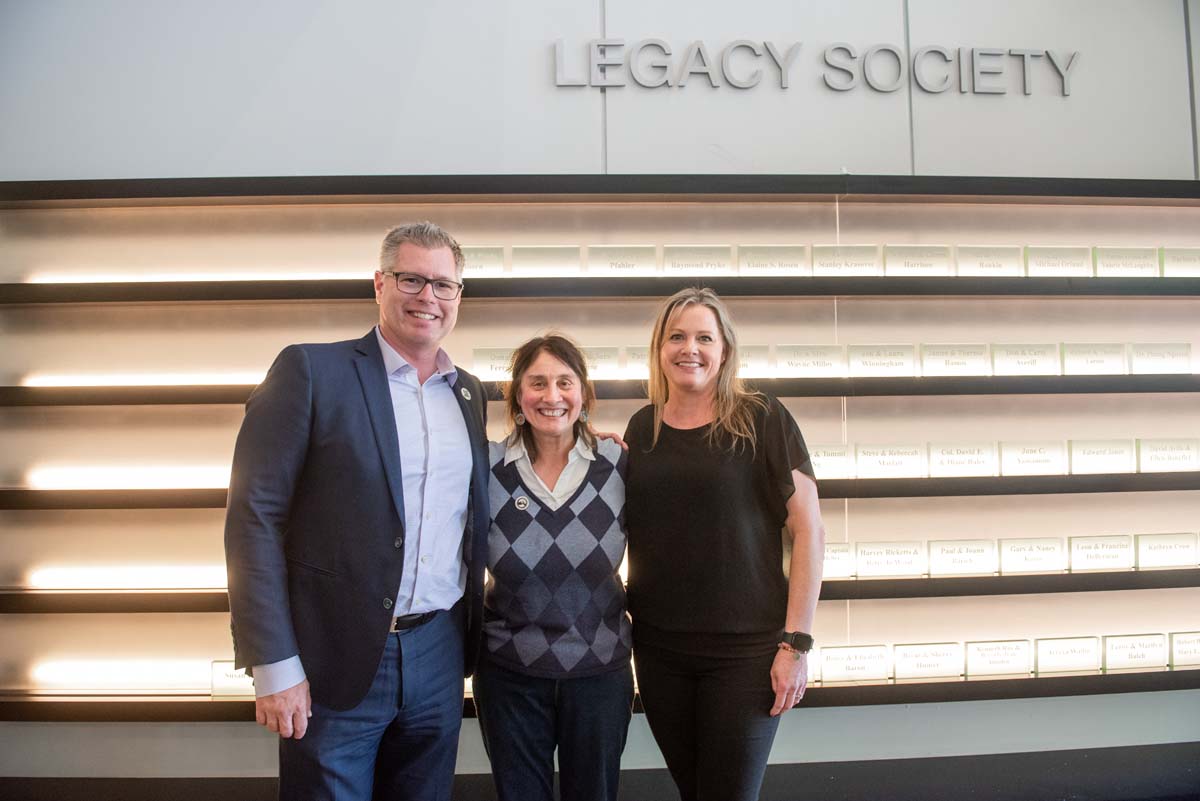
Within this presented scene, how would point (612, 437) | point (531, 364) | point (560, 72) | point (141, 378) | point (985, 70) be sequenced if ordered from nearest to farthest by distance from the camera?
1. point (531, 364)
2. point (612, 437)
3. point (141, 378)
4. point (560, 72)
5. point (985, 70)

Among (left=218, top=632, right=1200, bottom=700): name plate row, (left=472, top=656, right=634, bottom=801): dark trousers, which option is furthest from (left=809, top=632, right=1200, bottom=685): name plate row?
(left=472, top=656, right=634, bottom=801): dark trousers

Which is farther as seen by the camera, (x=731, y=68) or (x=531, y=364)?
(x=731, y=68)

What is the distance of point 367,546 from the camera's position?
1263 millimetres

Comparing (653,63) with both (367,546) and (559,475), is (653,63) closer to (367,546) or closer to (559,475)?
(559,475)

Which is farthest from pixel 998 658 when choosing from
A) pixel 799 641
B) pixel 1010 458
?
pixel 799 641

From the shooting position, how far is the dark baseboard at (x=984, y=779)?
2.31 m

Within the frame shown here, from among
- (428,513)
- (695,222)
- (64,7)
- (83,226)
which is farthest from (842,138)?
(64,7)

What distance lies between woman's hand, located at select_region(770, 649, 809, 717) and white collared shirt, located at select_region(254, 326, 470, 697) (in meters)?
0.73

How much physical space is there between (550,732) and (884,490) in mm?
1394

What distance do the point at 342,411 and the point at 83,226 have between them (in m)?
1.90

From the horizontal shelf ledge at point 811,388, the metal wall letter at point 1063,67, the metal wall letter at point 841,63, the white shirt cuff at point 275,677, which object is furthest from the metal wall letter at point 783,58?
the white shirt cuff at point 275,677

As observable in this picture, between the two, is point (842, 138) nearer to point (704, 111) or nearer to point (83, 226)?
point (704, 111)

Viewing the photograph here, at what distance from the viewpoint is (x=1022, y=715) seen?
2404mm

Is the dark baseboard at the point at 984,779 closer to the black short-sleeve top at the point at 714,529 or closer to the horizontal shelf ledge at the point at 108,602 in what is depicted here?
the horizontal shelf ledge at the point at 108,602
